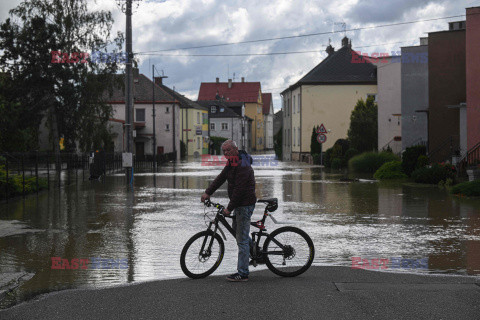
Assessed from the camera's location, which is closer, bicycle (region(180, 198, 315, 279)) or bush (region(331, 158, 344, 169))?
bicycle (region(180, 198, 315, 279))

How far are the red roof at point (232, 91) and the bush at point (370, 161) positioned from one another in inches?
3661

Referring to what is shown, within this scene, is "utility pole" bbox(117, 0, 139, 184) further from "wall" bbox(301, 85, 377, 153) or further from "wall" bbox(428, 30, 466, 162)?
"wall" bbox(301, 85, 377, 153)

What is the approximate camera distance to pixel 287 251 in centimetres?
756

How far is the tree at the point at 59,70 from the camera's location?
38.5m

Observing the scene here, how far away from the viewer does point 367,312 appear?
5805mm

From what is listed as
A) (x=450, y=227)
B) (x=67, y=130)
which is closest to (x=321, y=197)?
(x=450, y=227)

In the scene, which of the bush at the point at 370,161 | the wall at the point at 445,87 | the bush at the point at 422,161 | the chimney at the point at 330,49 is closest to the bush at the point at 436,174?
the bush at the point at 422,161

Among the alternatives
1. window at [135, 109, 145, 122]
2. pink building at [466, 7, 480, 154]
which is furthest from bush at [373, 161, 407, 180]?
window at [135, 109, 145, 122]

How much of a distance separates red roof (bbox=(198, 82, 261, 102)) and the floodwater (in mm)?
106777

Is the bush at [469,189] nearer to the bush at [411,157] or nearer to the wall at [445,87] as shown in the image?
the bush at [411,157]

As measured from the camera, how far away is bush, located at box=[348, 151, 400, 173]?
32156 millimetres

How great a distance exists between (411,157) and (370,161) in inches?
225

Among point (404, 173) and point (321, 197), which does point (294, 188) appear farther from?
point (404, 173)

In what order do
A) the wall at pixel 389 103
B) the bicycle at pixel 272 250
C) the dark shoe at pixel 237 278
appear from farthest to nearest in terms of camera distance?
the wall at pixel 389 103 → the bicycle at pixel 272 250 → the dark shoe at pixel 237 278
